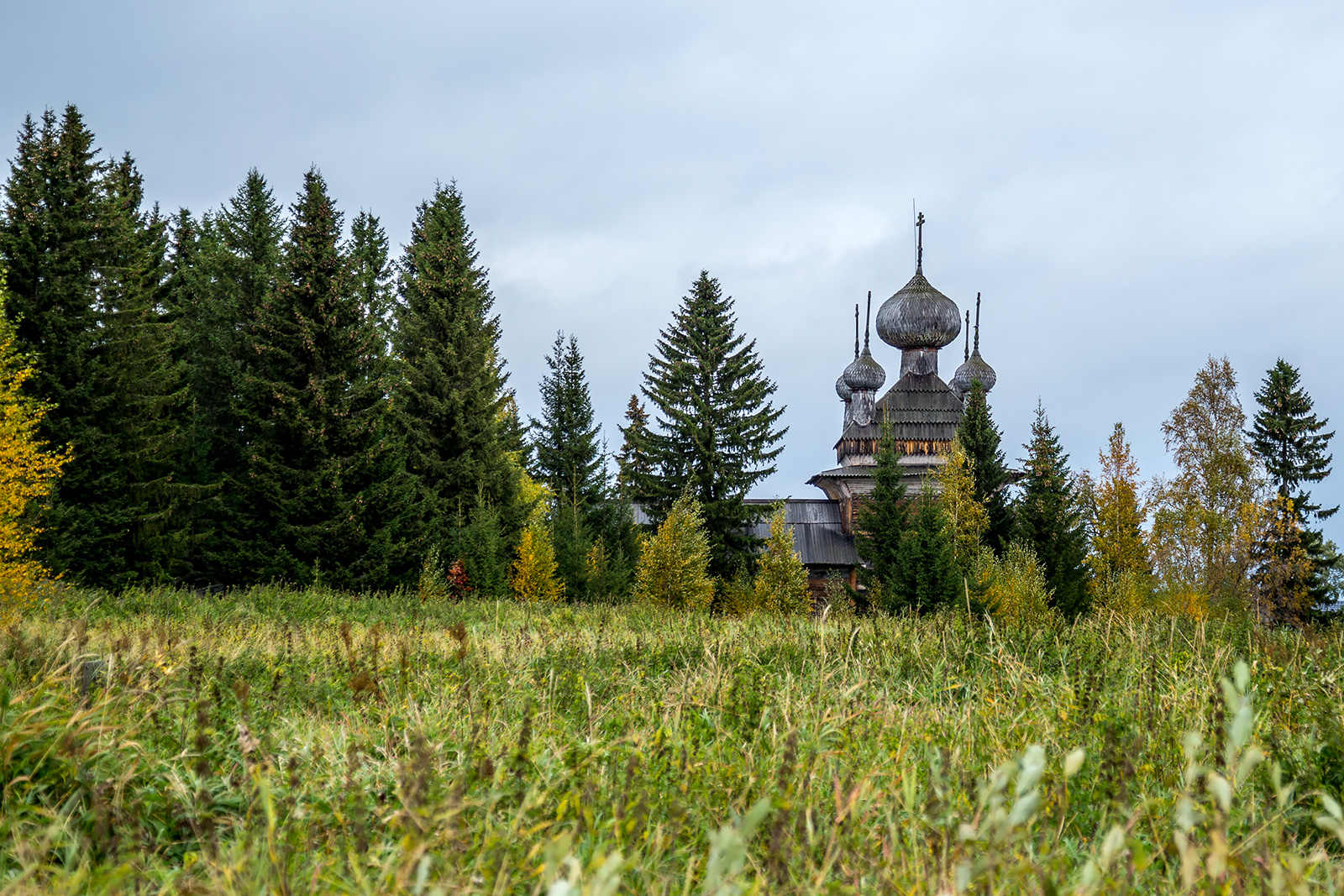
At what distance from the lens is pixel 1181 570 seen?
103 feet

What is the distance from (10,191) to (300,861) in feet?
92.8

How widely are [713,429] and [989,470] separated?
439 inches

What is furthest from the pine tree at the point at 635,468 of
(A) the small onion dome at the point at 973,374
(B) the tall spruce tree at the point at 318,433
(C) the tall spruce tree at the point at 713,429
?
(A) the small onion dome at the point at 973,374

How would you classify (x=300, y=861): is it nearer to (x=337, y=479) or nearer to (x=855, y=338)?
(x=337, y=479)

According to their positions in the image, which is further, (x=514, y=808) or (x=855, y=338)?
(x=855, y=338)

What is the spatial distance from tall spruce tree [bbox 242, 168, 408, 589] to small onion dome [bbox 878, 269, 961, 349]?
1226 inches

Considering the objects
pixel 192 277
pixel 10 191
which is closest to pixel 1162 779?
pixel 10 191

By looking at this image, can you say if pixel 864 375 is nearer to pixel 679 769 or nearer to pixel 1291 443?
pixel 1291 443

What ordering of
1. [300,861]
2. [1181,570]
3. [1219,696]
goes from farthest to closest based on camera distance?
[1181,570], [1219,696], [300,861]

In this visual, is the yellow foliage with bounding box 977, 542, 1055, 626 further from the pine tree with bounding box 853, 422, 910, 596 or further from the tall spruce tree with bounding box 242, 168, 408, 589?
the tall spruce tree with bounding box 242, 168, 408, 589

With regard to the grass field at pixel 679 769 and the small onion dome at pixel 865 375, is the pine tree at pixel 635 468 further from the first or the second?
the grass field at pixel 679 769

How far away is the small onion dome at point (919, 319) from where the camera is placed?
1972 inches

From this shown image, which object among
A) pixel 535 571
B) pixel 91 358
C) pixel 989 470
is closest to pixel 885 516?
pixel 989 470

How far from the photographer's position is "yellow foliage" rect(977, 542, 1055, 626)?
23.6 meters
